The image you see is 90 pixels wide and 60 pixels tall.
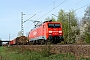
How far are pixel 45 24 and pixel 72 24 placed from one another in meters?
45.1

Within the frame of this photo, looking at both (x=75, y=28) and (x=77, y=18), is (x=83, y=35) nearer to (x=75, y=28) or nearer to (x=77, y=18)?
(x=75, y=28)

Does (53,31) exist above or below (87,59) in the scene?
above

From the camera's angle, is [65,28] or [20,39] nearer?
[20,39]

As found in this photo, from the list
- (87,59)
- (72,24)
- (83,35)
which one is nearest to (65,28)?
(72,24)

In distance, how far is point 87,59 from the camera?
12.0 m

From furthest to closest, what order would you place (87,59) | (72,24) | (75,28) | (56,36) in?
(72,24) < (75,28) < (56,36) < (87,59)

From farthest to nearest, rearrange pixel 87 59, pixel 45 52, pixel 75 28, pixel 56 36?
1. pixel 75 28
2. pixel 56 36
3. pixel 45 52
4. pixel 87 59

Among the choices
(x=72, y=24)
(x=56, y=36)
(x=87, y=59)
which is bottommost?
(x=87, y=59)

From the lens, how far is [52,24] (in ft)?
114

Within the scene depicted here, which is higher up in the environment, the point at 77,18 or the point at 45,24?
the point at 77,18

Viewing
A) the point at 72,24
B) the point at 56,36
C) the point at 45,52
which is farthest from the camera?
the point at 72,24

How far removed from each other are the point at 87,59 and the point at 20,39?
48.7 meters

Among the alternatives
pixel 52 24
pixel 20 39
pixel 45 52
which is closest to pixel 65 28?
pixel 20 39

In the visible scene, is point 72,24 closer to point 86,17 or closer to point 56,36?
point 86,17
